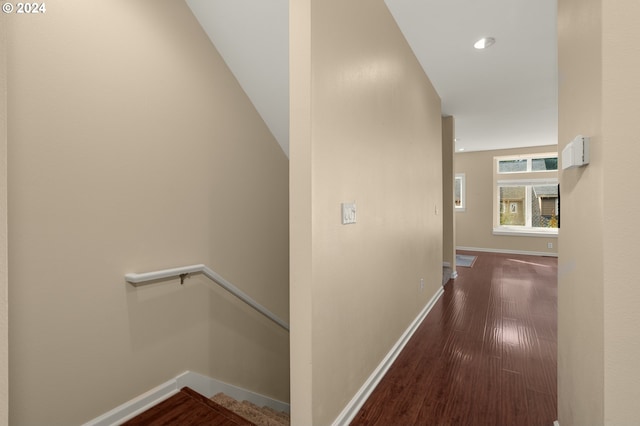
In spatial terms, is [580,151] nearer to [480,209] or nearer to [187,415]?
[187,415]

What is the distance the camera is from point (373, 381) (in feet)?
6.90

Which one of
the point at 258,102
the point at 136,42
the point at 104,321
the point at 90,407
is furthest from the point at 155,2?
the point at 90,407

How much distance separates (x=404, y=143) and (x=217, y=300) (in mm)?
2100

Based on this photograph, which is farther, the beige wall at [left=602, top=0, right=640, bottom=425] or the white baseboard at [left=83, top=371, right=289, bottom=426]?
the white baseboard at [left=83, top=371, right=289, bottom=426]

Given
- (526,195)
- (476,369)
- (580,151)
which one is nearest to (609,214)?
(580,151)

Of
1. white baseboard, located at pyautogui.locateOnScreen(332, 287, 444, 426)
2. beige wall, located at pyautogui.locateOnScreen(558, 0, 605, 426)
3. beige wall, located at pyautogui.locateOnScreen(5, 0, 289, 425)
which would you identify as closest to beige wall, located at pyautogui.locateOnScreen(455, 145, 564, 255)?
white baseboard, located at pyautogui.locateOnScreen(332, 287, 444, 426)

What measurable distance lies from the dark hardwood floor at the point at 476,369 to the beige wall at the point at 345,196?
24 cm

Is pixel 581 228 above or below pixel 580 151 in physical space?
below

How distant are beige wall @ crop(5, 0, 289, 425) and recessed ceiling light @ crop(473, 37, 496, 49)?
228 cm

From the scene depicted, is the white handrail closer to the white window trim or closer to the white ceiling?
the white ceiling

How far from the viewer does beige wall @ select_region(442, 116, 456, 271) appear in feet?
17.2

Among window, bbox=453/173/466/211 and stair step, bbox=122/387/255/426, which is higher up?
window, bbox=453/173/466/211

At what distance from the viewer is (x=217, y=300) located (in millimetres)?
2371

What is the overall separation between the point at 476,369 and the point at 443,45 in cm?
292
